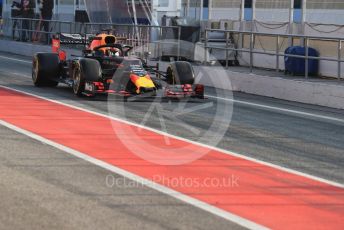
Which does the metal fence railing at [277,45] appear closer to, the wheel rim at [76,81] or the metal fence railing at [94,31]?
the metal fence railing at [94,31]

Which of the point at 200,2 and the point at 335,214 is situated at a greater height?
the point at 200,2

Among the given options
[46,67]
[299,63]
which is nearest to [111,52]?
[46,67]

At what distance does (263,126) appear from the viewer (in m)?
12.8

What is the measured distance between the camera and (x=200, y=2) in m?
31.6

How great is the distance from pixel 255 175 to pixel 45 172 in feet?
7.61

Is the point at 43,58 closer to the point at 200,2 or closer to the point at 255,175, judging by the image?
the point at 255,175

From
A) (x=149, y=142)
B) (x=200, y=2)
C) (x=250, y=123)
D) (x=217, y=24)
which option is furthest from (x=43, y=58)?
(x=200, y=2)

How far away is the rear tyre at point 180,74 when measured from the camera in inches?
611

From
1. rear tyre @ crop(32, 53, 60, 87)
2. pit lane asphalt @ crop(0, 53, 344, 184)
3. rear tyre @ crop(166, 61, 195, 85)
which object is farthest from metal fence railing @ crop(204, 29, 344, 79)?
rear tyre @ crop(32, 53, 60, 87)

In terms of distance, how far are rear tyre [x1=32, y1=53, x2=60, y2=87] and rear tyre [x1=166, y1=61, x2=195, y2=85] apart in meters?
2.90

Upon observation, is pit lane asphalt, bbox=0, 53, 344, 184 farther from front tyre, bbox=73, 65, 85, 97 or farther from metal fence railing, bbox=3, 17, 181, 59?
metal fence railing, bbox=3, 17, 181, 59

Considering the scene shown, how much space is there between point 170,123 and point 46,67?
5.63 m

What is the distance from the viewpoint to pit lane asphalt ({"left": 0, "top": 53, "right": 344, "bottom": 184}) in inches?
384

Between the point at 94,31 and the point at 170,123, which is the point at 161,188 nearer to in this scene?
the point at 170,123
